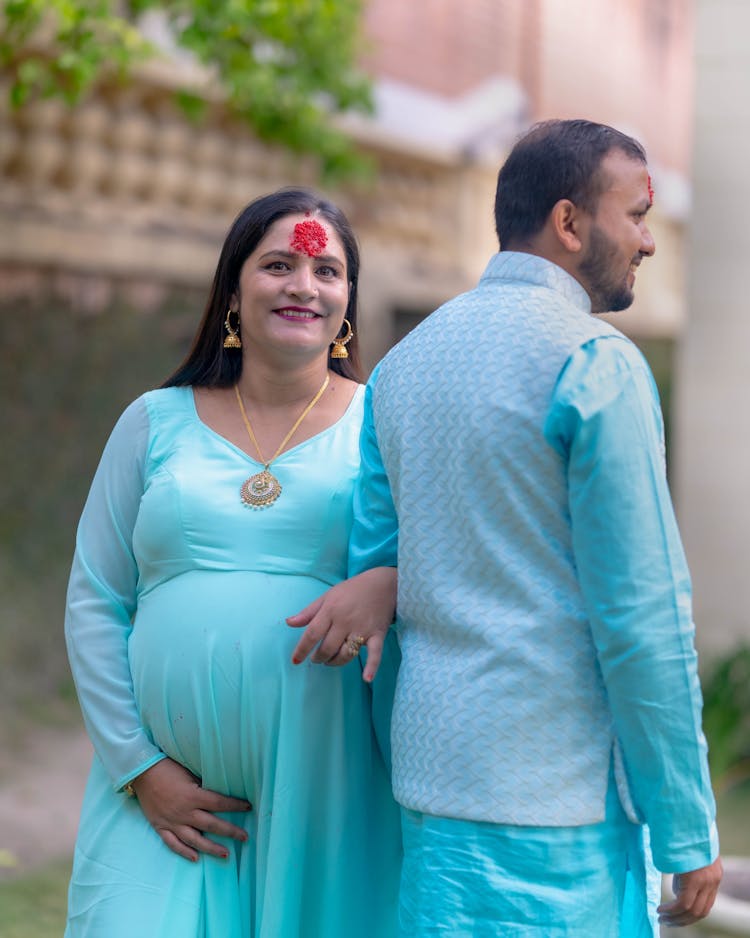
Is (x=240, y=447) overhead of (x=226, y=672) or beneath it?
overhead

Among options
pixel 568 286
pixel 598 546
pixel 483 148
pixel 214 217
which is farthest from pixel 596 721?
pixel 483 148

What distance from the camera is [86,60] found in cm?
484

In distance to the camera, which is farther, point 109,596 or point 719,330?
point 719,330

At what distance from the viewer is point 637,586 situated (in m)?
1.95

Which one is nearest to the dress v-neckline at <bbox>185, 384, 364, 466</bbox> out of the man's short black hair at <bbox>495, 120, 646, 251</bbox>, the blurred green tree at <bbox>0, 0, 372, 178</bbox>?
the man's short black hair at <bbox>495, 120, 646, 251</bbox>

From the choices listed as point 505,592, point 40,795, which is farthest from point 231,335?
point 40,795

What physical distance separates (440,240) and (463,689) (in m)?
6.20

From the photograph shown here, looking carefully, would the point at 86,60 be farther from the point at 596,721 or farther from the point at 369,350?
the point at 596,721

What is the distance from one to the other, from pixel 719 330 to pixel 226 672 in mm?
4427

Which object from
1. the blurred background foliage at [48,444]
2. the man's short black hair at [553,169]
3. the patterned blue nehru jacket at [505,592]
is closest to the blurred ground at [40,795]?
the blurred background foliage at [48,444]

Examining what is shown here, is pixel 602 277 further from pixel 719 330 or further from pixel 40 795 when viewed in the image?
pixel 719 330

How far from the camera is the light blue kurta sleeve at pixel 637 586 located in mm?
1940

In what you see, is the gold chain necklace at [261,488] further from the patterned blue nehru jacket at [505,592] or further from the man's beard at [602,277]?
the man's beard at [602,277]

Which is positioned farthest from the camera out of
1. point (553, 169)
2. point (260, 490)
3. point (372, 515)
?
point (260, 490)
